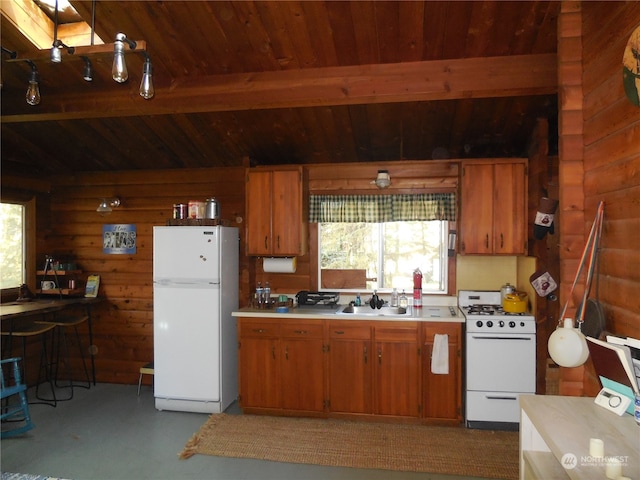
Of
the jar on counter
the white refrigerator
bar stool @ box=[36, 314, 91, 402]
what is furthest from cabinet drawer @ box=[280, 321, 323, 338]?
bar stool @ box=[36, 314, 91, 402]

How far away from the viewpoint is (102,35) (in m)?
2.82

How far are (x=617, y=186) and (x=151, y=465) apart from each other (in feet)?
10.8

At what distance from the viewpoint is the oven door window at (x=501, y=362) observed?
3.30 m

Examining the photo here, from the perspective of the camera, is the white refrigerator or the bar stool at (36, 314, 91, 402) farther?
the bar stool at (36, 314, 91, 402)

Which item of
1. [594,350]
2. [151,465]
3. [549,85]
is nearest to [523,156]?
[549,85]

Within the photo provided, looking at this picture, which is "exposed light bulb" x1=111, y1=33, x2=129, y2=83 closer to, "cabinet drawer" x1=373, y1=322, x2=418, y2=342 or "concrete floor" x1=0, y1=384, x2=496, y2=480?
"concrete floor" x1=0, y1=384, x2=496, y2=480

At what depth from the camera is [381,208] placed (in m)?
4.09

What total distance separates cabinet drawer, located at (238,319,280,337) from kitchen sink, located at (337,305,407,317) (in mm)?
613

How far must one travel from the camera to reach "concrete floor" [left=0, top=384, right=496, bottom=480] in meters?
2.73

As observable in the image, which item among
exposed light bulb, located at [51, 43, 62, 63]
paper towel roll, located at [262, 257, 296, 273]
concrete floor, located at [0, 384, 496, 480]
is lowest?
concrete floor, located at [0, 384, 496, 480]

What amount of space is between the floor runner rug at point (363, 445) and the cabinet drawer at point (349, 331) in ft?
2.40

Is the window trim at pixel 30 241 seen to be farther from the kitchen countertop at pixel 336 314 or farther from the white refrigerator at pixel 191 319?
the kitchen countertop at pixel 336 314

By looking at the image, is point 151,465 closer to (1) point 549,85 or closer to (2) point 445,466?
(2) point 445,466

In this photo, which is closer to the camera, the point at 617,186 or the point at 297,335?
the point at 617,186
